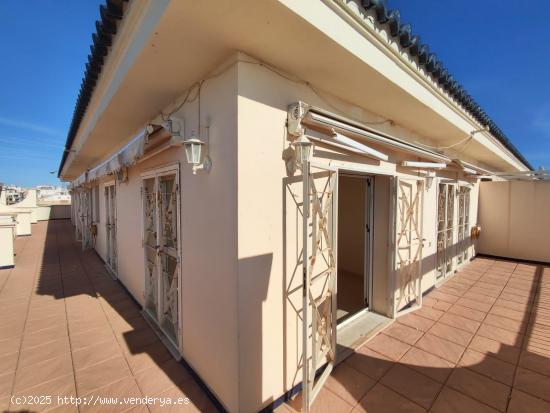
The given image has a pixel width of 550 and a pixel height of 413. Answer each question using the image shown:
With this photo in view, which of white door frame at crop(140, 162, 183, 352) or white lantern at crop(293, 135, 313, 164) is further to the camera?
white door frame at crop(140, 162, 183, 352)

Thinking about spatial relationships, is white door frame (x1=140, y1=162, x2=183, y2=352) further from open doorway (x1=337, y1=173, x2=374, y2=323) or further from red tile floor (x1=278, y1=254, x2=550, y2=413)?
Result: open doorway (x1=337, y1=173, x2=374, y2=323)

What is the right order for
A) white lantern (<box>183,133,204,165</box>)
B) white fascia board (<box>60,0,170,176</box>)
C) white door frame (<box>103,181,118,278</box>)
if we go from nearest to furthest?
white fascia board (<box>60,0,170,176</box>) < white lantern (<box>183,133,204,165</box>) < white door frame (<box>103,181,118,278</box>)

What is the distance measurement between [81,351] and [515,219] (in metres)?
11.5

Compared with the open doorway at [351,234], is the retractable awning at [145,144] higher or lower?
higher

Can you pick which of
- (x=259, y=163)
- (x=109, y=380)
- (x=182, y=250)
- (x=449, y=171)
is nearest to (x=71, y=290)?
(x=109, y=380)

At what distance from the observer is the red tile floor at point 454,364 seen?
2.47 meters

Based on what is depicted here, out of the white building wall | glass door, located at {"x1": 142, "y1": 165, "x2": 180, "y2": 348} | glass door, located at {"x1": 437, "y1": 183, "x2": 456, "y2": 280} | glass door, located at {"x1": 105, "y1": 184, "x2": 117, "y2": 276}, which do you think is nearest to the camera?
the white building wall

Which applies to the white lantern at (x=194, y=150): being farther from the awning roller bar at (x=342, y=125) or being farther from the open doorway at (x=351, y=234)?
the open doorway at (x=351, y=234)

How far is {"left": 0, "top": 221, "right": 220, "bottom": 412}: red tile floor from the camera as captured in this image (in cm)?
260

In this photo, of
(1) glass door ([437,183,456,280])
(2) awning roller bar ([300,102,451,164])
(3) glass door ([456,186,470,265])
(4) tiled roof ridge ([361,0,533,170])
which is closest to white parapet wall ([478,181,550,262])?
(3) glass door ([456,186,470,265])

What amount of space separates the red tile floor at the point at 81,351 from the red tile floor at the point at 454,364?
155 centimetres

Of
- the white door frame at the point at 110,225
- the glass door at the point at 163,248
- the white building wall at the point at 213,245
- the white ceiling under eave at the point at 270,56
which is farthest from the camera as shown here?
the white door frame at the point at 110,225

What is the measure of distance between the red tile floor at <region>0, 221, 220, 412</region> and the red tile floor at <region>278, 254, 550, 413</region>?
155cm

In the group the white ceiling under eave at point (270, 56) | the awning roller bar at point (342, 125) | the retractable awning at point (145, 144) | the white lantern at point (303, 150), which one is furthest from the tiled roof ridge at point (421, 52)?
the retractable awning at point (145, 144)
